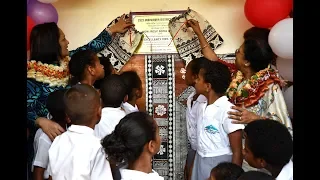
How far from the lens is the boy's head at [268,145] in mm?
1737

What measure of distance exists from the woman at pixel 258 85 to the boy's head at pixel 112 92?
2.12ft

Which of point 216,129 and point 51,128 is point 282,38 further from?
point 51,128

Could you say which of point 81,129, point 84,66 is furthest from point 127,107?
point 81,129

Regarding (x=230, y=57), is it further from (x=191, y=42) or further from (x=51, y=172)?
(x=51, y=172)

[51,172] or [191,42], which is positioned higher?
[191,42]

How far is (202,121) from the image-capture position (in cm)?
235

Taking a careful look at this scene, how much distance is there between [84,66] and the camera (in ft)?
8.55

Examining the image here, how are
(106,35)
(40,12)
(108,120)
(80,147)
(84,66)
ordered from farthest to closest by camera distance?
(106,35) < (40,12) < (84,66) < (108,120) < (80,147)

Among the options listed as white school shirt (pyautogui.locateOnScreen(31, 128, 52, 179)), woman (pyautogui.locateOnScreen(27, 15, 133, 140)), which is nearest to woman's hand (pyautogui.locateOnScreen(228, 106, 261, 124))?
white school shirt (pyautogui.locateOnScreen(31, 128, 52, 179))

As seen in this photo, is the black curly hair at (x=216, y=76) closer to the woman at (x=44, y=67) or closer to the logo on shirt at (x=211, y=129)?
the logo on shirt at (x=211, y=129)

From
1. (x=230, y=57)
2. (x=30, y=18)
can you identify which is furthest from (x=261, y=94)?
(x=30, y=18)

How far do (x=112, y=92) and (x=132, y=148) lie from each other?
0.80m

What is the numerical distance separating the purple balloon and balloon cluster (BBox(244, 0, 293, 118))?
4.37ft
